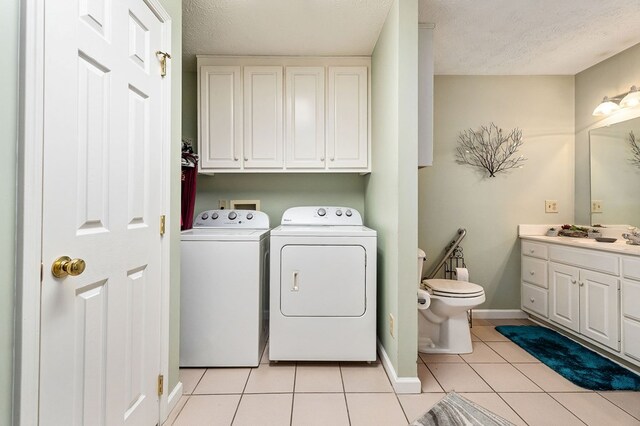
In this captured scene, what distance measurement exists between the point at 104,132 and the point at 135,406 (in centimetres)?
113

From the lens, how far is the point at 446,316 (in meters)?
2.32

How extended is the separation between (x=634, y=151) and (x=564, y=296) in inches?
49.2

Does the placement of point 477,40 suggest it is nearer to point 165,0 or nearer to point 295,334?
point 165,0

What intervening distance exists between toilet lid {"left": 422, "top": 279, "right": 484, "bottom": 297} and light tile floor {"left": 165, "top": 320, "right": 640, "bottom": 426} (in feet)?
1.52

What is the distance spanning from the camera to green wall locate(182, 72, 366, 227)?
9.41 ft

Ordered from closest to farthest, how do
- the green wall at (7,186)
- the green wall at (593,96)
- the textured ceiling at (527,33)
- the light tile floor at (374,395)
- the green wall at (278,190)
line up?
1. the green wall at (7,186)
2. the light tile floor at (374,395)
3. the textured ceiling at (527,33)
4. the green wall at (593,96)
5. the green wall at (278,190)

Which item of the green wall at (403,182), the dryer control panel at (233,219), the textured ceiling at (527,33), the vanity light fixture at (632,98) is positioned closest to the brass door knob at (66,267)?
the green wall at (403,182)

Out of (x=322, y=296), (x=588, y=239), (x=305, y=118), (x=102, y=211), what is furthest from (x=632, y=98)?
(x=102, y=211)

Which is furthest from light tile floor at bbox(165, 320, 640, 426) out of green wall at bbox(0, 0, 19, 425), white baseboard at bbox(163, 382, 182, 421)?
green wall at bbox(0, 0, 19, 425)

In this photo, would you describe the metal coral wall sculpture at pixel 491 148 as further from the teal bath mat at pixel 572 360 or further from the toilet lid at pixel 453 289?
the teal bath mat at pixel 572 360

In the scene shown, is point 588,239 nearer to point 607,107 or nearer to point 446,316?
point 607,107

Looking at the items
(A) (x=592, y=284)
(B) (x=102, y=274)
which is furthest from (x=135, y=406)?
(A) (x=592, y=284)

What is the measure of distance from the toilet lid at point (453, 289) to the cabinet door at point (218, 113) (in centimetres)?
190

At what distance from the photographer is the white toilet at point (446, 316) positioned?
2.22 meters
